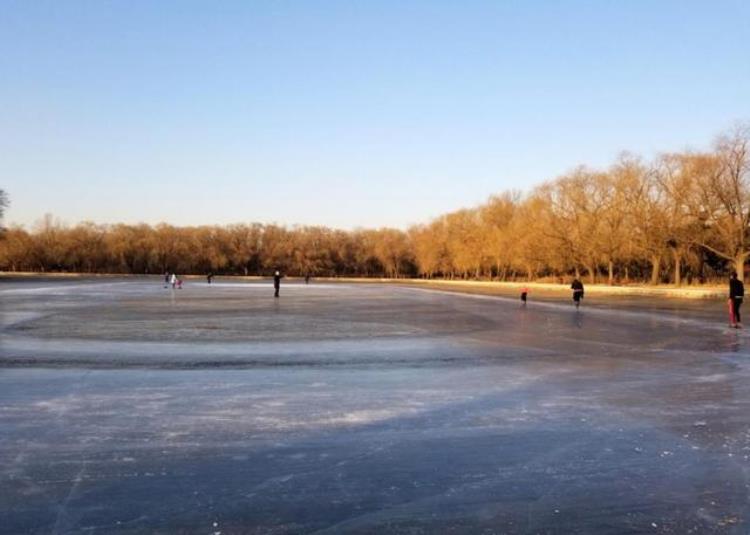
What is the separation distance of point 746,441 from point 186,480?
5.14 meters

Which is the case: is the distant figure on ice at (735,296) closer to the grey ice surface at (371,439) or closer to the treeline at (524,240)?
the grey ice surface at (371,439)

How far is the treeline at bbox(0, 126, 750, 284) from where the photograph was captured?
53094 mm

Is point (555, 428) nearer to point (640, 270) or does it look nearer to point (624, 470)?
point (624, 470)

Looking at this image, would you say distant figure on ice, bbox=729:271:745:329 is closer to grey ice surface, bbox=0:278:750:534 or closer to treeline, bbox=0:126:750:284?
grey ice surface, bbox=0:278:750:534

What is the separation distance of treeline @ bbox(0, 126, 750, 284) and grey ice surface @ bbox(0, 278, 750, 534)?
144 ft

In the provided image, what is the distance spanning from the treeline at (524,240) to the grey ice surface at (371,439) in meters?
44.0

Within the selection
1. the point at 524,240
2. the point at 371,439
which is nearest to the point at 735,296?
the point at 371,439

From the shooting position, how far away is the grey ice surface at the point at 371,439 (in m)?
4.49

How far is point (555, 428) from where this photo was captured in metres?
6.90

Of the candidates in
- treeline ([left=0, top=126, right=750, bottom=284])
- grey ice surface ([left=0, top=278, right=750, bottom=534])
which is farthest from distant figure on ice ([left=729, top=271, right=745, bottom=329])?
treeline ([left=0, top=126, right=750, bottom=284])

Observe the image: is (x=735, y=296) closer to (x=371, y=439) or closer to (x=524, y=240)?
(x=371, y=439)

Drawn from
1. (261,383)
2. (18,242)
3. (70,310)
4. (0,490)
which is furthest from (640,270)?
(18,242)

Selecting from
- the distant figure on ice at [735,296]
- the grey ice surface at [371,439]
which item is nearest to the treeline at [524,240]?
the distant figure on ice at [735,296]

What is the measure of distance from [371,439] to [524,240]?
64118mm
